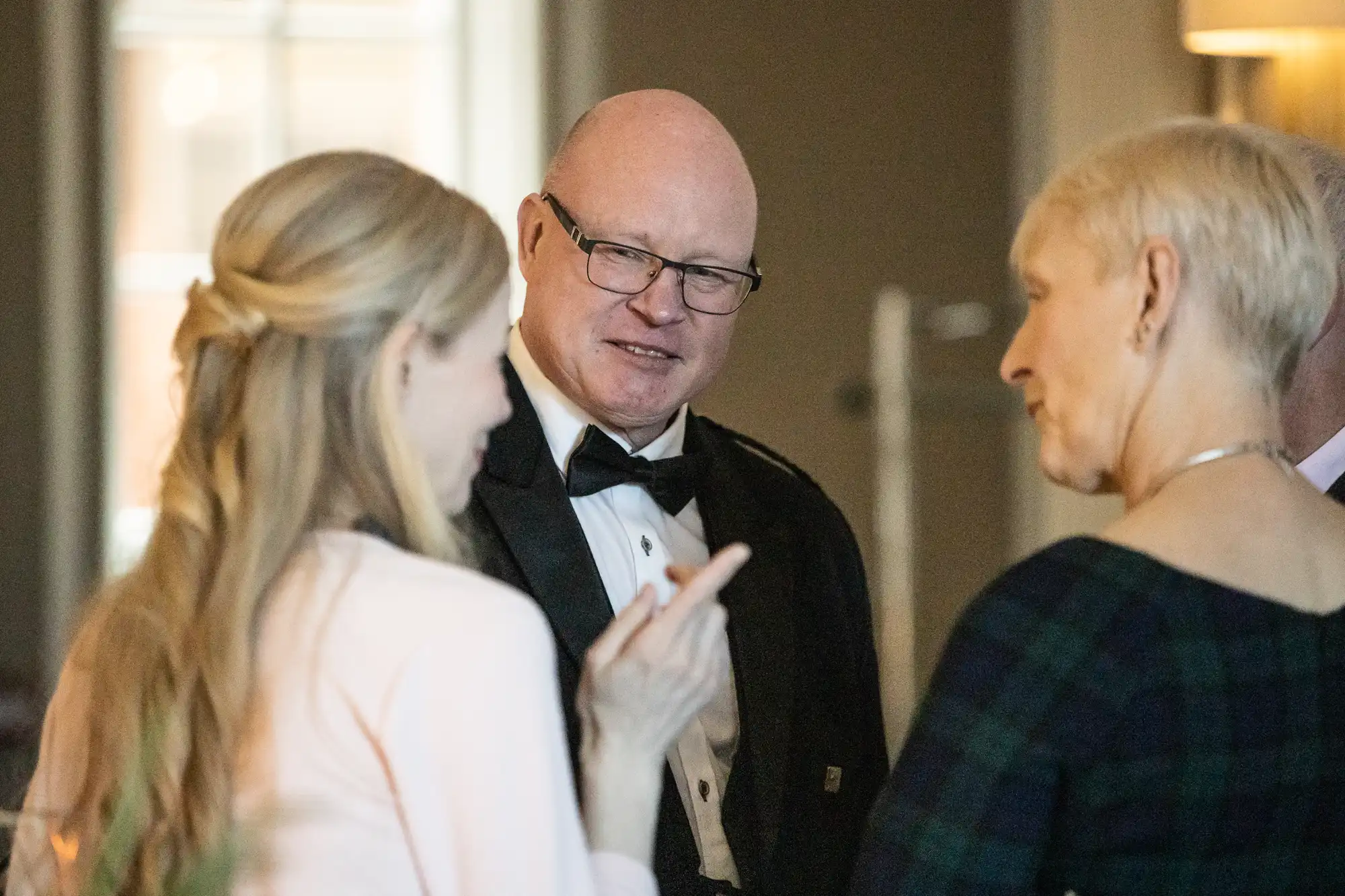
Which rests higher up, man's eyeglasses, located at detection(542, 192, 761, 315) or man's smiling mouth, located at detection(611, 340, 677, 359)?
man's eyeglasses, located at detection(542, 192, 761, 315)

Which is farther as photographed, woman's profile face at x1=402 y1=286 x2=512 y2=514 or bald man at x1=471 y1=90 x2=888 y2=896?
bald man at x1=471 y1=90 x2=888 y2=896

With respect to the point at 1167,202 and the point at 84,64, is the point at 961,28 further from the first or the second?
the point at 1167,202

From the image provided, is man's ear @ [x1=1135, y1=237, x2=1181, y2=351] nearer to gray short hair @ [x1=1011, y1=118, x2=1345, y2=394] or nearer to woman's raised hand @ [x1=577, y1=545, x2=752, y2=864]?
gray short hair @ [x1=1011, y1=118, x2=1345, y2=394]

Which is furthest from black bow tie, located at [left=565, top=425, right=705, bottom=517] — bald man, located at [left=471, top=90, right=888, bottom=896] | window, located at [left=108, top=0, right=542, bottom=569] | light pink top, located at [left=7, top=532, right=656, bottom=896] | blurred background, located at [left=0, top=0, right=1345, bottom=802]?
window, located at [left=108, top=0, right=542, bottom=569]

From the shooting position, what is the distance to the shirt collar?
6.13ft

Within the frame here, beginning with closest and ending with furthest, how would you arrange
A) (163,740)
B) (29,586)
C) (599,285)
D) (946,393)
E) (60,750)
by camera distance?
(163,740)
(60,750)
(599,285)
(29,586)
(946,393)

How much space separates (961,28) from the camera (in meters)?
4.53

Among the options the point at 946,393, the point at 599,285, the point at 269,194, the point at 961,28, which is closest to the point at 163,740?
the point at 269,194

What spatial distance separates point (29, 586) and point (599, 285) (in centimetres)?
277

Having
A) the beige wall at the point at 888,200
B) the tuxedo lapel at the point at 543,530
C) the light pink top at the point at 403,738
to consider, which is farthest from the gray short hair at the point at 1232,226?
the beige wall at the point at 888,200

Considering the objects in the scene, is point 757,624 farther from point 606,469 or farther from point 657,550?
point 606,469

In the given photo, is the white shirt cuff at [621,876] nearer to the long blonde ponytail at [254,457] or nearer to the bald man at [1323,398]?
the long blonde ponytail at [254,457]

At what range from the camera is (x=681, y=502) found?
1.91 metres

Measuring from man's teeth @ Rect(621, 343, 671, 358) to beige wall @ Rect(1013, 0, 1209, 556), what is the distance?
2.34m
